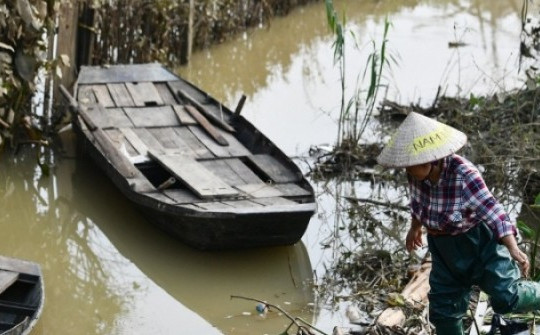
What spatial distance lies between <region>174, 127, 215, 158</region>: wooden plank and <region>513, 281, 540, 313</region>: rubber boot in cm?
364

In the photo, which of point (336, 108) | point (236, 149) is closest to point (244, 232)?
point (236, 149)

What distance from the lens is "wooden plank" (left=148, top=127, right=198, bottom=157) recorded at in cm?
780

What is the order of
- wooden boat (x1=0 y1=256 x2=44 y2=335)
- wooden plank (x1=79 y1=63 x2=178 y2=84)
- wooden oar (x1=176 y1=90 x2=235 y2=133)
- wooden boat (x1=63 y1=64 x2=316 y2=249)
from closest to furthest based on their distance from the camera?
wooden boat (x1=0 y1=256 x2=44 y2=335) < wooden boat (x1=63 y1=64 x2=316 y2=249) < wooden oar (x1=176 y1=90 x2=235 y2=133) < wooden plank (x1=79 y1=63 x2=178 y2=84)

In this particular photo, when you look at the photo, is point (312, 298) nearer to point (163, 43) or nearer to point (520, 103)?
point (520, 103)

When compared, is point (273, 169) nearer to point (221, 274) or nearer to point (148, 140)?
point (221, 274)

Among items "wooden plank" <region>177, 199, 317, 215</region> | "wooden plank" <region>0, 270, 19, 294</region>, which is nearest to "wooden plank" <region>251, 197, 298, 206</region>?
"wooden plank" <region>177, 199, 317, 215</region>

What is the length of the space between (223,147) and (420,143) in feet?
12.1

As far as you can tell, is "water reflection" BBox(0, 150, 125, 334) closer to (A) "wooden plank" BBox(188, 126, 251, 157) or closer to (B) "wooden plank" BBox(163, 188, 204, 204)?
(B) "wooden plank" BBox(163, 188, 204, 204)

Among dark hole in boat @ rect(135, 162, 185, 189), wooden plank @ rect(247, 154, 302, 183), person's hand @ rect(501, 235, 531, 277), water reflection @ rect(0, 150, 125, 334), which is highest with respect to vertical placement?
person's hand @ rect(501, 235, 531, 277)

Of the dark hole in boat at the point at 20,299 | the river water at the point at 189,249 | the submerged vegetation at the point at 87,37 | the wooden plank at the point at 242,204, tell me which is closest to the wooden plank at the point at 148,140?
the river water at the point at 189,249

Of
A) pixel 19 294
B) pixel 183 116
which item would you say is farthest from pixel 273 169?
pixel 19 294

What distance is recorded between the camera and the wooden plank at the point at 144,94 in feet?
29.1

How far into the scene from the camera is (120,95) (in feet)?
29.5

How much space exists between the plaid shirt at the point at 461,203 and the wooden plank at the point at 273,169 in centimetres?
276
